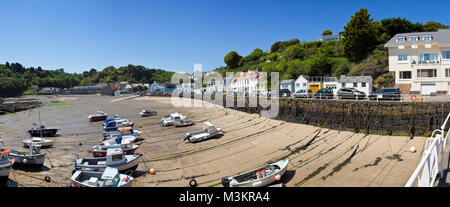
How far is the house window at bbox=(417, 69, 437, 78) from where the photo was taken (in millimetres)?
30111

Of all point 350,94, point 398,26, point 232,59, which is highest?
point 232,59

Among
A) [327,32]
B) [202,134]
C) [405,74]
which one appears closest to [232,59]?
[327,32]

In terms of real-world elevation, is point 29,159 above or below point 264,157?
above

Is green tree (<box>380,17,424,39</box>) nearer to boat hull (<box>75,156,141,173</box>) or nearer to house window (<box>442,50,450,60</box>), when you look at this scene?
house window (<box>442,50,450,60</box>)

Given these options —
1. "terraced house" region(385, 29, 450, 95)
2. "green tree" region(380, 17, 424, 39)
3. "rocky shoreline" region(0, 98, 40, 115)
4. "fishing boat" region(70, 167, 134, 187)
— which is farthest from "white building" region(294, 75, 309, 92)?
"rocky shoreline" region(0, 98, 40, 115)

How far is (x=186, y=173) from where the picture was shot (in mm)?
13625

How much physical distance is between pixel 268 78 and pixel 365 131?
147 ft

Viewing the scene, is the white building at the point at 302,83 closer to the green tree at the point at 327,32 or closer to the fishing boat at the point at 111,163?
the fishing boat at the point at 111,163

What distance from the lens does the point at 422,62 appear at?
103ft

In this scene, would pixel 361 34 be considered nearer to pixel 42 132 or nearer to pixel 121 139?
pixel 121 139

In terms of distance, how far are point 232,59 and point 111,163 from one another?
10261 cm

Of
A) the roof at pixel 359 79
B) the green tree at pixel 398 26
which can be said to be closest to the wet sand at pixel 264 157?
the roof at pixel 359 79

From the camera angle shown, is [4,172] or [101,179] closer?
[101,179]

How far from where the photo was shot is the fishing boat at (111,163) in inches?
532
